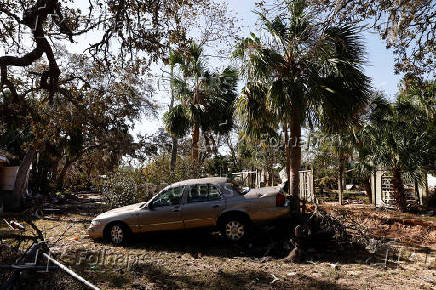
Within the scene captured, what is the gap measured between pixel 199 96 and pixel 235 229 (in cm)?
967

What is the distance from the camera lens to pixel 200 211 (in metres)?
7.77

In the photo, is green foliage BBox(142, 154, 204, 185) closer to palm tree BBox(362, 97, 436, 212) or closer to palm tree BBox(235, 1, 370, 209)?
palm tree BBox(235, 1, 370, 209)

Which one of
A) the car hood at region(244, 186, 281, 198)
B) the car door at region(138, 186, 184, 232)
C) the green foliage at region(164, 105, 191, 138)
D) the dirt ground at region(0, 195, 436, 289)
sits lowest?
the dirt ground at region(0, 195, 436, 289)

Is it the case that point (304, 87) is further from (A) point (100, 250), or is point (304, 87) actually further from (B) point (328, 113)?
(A) point (100, 250)

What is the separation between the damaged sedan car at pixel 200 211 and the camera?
24.6ft

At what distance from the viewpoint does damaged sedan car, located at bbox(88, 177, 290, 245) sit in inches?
295

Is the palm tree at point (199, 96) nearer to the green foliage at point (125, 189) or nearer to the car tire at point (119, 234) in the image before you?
the green foliage at point (125, 189)

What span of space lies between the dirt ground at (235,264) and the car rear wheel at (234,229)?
205 mm

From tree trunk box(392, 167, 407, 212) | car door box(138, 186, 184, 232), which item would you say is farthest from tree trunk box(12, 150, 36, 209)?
tree trunk box(392, 167, 407, 212)

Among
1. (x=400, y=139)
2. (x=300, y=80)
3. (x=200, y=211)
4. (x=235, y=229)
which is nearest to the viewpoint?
(x=235, y=229)

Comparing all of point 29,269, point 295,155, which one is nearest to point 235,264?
point 29,269

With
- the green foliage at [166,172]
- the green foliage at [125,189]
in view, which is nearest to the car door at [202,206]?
the green foliage at [125,189]

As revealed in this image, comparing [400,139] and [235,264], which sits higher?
[400,139]

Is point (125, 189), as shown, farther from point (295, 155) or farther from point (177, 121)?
point (295, 155)
